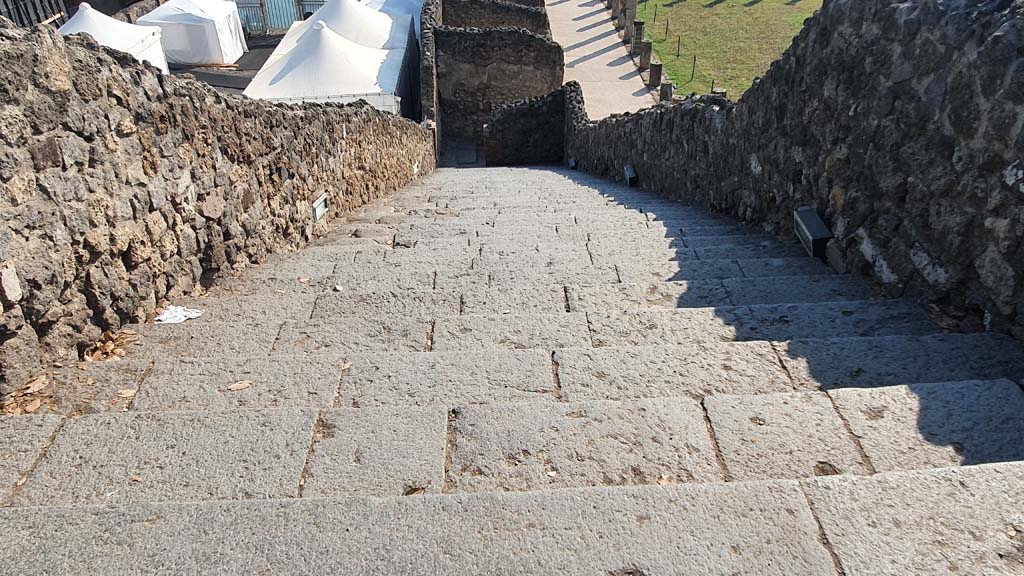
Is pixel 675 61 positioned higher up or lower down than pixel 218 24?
lower down

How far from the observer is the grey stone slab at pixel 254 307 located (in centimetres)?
293

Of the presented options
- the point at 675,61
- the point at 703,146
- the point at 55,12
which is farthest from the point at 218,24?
the point at 703,146

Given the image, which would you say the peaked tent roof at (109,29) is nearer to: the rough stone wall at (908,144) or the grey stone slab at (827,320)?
the rough stone wall at (908,144)

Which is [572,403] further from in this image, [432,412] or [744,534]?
[744,534]

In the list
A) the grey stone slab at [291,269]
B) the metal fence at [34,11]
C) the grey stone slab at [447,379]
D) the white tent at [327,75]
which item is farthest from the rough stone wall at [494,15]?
the grey stone slab at [447,379]

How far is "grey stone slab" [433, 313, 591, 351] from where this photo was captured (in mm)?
2603

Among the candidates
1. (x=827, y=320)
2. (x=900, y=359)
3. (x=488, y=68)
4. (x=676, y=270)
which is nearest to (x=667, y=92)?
(x=488, y=68)

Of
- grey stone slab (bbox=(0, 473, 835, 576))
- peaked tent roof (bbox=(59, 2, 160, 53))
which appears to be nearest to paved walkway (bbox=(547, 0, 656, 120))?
peaked tent roof (bbox=(59, 2, 160, 53))

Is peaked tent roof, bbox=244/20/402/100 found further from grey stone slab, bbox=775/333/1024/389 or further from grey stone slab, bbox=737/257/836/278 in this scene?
grey stone slab, bbox=775/333/1024/389

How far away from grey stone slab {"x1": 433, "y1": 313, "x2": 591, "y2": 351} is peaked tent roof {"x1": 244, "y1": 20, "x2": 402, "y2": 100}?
1296 cm

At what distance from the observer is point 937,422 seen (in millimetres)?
1798

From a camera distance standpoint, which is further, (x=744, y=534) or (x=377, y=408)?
(x=377, y=408)

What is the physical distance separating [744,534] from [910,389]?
2.97ft

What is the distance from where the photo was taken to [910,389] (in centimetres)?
193
